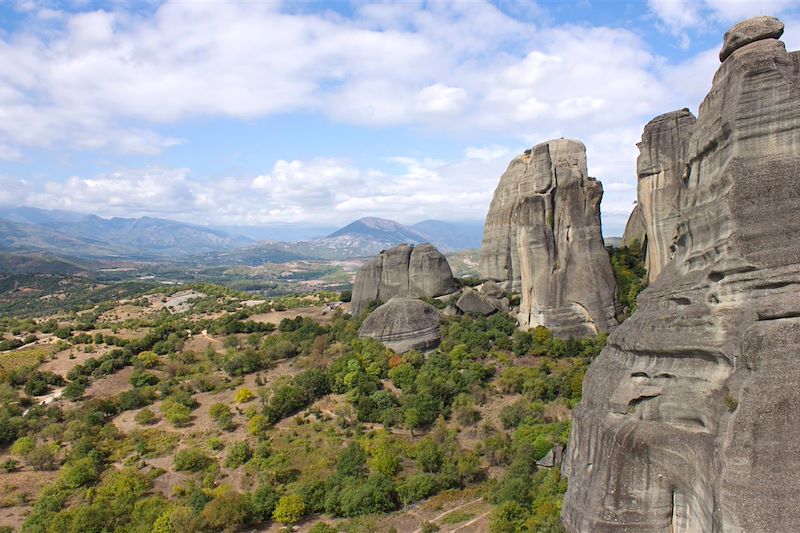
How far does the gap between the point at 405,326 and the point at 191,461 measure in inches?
657

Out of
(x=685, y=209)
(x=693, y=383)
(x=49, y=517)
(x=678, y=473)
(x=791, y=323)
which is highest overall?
(x=685, y=209)

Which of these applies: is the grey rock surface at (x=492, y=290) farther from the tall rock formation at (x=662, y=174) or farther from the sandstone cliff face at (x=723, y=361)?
the sandstone cliff face at (x=723, y=361)

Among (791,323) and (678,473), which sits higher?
(791,323)

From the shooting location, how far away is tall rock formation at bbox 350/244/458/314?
4556 centimetres

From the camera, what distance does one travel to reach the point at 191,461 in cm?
2462

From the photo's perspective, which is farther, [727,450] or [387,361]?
[387,361]

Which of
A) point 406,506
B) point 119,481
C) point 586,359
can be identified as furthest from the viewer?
point 586,359

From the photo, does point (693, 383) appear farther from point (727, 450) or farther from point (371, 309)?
point (371, 309)

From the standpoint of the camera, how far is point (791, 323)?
995 cm

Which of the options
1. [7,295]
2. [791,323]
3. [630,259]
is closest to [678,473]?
[791,323]

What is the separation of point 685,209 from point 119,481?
25288 millimetres

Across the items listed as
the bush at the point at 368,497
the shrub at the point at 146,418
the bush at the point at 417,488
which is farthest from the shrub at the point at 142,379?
the bush at the point at 417,488

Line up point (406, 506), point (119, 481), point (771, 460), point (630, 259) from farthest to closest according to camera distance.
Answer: point (630, 259), point (119, 481), point (406, 506), point (771, 460)

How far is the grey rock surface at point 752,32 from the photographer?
12859 mm
